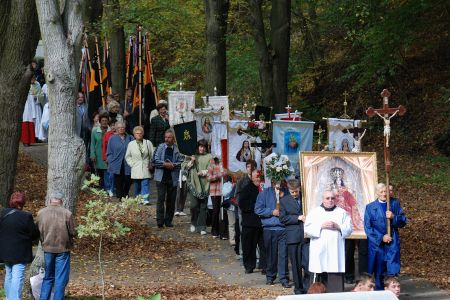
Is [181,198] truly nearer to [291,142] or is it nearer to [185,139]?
[185,139]

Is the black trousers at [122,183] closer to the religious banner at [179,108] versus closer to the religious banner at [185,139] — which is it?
the religious banner at [179,108]

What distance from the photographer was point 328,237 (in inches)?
565

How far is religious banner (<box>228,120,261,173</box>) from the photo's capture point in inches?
796

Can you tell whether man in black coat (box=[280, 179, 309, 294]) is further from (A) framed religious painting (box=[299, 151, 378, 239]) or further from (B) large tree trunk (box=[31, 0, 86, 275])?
(B) large tree trunk (box=[31, 0, 86, 275])

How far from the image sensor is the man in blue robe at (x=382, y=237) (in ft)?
49.5

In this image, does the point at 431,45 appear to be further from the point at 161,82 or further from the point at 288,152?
the point at 288,152

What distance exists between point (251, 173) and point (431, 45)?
18631 mm

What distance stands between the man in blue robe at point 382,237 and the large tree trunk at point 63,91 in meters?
4.25

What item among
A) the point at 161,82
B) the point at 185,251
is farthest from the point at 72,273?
the point at 161,82

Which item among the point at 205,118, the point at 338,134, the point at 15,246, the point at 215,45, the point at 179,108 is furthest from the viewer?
the point at 215,45

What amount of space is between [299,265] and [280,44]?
13.1m

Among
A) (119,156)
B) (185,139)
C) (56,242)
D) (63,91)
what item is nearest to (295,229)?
(56,242)

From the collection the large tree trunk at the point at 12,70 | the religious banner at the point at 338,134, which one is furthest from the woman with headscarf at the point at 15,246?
the religious banner at the point at 338,134

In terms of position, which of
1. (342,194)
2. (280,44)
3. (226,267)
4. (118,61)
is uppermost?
(118,61)
